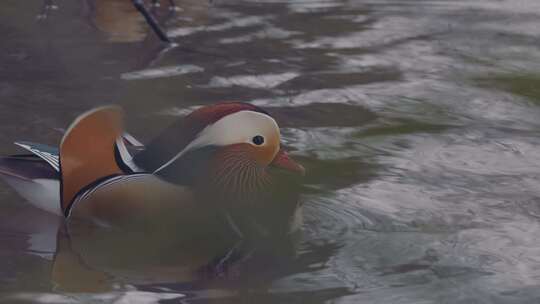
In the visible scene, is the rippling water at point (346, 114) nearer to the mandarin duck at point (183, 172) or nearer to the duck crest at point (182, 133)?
the mandarin duck at point (183, 172)

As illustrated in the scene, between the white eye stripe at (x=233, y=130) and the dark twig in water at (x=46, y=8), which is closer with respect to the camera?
the white eye stripe at (x=233, y=130)

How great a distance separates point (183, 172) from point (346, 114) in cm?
175

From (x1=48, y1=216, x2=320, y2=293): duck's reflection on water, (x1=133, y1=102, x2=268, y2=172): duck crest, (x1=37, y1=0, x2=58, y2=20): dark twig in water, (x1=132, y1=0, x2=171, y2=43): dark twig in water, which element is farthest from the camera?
(x1=37, y1=0, x2=58, y2=20): dark twig in water

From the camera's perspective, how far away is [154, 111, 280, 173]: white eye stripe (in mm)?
4332

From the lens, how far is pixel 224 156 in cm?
438

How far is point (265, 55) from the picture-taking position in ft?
23.4

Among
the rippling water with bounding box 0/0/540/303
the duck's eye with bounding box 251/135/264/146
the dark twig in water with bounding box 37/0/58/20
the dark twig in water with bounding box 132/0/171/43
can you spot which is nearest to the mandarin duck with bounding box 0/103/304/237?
the duck's eye with bounding box 251/135/264/146

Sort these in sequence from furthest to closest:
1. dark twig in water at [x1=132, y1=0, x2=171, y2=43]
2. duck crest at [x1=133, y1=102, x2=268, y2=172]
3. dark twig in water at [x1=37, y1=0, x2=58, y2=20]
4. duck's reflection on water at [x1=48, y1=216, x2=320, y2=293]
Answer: dark twig in water at [x1=37, y1=0, x2=58, y2=20] < dark twig in water at [x1=132, y1=0, x2=171, y2=43] < duck crest at [x1=133, y1=102, x2=268, y2=172] < duck's reflection on water at [x1=48, y1=216, x2=320, y2=293]

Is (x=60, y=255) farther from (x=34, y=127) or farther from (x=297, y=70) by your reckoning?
(x=297, y=70)

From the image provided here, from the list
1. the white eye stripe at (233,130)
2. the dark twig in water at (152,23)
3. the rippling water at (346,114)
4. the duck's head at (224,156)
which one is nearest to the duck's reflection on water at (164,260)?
the rippling water at (346,114)

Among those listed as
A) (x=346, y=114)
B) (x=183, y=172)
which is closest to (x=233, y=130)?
(x=183, y=172)

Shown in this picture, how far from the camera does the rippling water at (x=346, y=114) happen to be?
4125 millimetres

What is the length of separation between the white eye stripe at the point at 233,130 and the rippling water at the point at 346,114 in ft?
1.32

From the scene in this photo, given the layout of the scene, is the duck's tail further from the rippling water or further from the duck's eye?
the duck's eye
